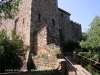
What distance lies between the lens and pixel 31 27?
19172 mm

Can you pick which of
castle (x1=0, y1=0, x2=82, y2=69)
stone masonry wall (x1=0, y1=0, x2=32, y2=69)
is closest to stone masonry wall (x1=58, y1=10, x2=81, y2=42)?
castle (x1=0, y1=0, x2=82, y2=69)


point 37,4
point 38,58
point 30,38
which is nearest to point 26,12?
point 37,4

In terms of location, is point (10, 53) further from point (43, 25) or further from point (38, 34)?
point (43, 25)

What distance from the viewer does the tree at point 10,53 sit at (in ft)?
43.5

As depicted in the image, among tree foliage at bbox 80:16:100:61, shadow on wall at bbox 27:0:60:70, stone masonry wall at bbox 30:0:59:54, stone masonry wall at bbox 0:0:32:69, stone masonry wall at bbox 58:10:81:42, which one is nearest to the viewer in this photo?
tree foliage at bbox 80:16:100:61

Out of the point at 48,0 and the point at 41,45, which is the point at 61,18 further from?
the point at 41,45

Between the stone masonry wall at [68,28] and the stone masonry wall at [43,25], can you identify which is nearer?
the stone masonry wall at [43,25]

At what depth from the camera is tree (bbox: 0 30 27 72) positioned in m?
13.2

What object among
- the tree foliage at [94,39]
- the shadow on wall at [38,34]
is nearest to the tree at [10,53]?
the shadow on wall at [38,34]

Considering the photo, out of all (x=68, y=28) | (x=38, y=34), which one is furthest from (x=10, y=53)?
(x=68, y=28)

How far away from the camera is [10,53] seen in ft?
44.9

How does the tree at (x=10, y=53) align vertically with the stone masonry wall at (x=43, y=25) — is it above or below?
below

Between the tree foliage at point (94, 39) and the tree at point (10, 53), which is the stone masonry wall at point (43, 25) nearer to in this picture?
the tree at point (10, 53)

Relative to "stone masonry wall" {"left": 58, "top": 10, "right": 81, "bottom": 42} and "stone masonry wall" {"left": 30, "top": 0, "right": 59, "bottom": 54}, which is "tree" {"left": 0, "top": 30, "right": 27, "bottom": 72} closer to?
"stone masonry wall" {"left": 30, "top": 0, "right": 59, "bottom": 54}
